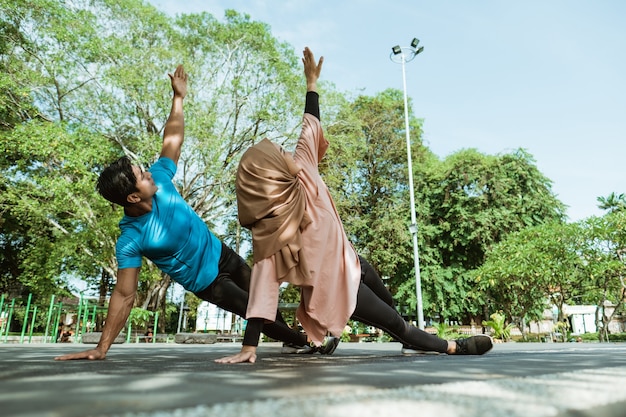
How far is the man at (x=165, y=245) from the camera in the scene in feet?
9.38

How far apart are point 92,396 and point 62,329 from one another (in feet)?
58.6

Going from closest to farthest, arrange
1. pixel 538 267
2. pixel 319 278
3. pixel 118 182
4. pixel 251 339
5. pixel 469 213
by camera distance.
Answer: pixel 251 339
pixel 319 278
pixel 118 182
pixel 538 267
pixel 469 213

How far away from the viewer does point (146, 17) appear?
15.8 metres

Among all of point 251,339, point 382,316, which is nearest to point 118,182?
point 251,339

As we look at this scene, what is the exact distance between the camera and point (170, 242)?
122 inches

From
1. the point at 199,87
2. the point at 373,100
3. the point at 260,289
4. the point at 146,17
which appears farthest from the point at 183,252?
the point at 373,100

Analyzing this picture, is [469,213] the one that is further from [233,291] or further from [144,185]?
[144,185]

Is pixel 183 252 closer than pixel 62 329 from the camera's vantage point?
Yes

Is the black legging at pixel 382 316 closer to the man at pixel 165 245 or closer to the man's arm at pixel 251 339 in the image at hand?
the man's arm at pixel 251 339

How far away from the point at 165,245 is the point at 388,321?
1700mm

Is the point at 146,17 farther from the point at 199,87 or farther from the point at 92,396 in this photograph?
the point at 92,396

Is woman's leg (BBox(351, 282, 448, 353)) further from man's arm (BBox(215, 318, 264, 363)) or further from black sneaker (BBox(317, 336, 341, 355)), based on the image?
black sneaker (BBox(317, 336, 341, 355))

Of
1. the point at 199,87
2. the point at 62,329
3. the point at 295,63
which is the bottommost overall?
the point at 62,329

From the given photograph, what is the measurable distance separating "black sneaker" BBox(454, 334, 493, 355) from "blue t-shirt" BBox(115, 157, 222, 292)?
2.02 metres
